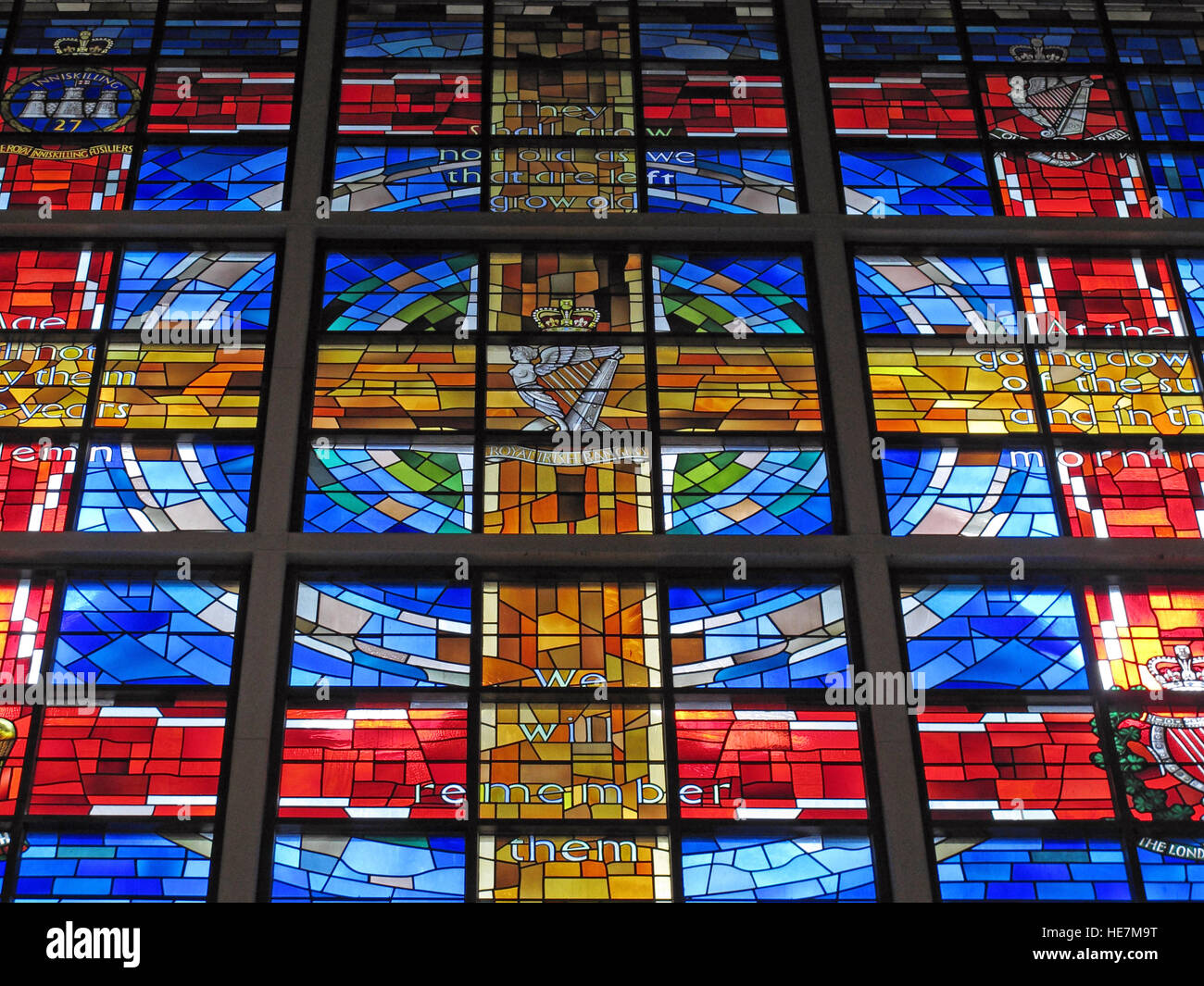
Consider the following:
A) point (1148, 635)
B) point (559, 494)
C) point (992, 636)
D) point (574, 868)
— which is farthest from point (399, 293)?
point (1148, 635)

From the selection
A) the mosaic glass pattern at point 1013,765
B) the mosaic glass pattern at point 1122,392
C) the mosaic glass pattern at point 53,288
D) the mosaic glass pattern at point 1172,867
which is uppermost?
the mosaic glass pattern at point 53,288

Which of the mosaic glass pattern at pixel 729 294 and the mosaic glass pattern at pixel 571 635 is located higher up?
the mosaic glass pattern at pixel 729 294

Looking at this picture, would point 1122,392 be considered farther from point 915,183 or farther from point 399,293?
point 399,293

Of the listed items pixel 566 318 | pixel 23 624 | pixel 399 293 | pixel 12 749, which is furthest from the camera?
pixel 399 293

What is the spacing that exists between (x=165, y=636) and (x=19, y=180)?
2.57 meters

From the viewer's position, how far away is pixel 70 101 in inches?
307

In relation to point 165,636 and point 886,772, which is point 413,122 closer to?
point 165,636

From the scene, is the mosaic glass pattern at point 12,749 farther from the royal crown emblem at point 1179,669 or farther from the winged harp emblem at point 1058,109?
the winged harp emblem at point 1058,109

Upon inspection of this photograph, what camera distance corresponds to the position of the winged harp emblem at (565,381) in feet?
22.1

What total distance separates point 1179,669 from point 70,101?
216 inches

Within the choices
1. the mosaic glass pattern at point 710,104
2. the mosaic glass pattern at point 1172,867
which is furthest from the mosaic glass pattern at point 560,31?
the mosaic glass pattern at point 1172,867

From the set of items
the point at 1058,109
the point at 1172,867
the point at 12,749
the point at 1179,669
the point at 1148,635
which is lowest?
the point at 1172,867

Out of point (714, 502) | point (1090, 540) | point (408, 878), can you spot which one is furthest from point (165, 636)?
point (1090, 540)

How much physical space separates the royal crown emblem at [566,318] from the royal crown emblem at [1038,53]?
8.82 ft
